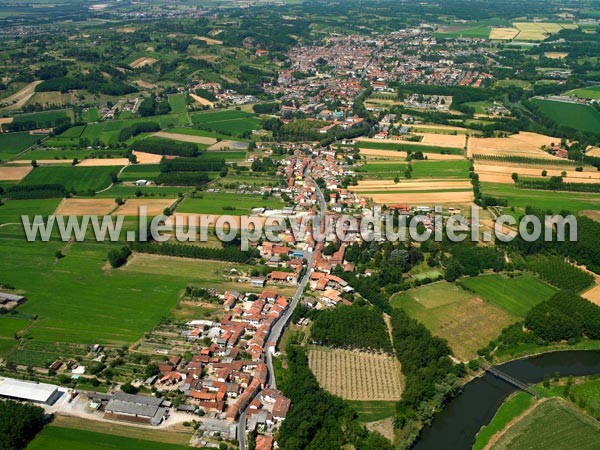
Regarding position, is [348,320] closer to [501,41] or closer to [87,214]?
[87,214]

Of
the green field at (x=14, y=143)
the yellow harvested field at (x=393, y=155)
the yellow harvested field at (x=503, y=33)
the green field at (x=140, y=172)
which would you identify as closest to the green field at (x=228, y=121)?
the green field at (x=140, y=172)

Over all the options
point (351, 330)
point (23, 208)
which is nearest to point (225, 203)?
point (23, 208)

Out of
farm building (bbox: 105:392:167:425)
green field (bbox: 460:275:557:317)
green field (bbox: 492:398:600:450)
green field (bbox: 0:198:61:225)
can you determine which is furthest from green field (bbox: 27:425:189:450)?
green field (bbox: 0:198:61:225)

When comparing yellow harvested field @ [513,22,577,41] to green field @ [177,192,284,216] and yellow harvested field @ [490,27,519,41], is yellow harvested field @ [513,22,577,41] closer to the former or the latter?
yellow harvested field @ [490,27,519,41]

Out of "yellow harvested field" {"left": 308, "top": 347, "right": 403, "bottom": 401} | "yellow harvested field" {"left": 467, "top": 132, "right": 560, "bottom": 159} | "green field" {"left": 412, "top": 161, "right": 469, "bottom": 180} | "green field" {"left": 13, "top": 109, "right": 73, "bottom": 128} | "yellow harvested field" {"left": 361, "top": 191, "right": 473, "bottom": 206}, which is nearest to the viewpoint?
"yellow harvested field" {"left": 308, "top": 347, "right": 403, "bottom": 401}

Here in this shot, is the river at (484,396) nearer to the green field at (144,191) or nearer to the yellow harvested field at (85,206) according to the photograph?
the green field at (144,191)

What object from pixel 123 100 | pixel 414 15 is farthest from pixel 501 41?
pixel 123 100
